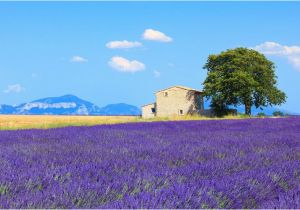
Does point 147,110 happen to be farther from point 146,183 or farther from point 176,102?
point 146,183

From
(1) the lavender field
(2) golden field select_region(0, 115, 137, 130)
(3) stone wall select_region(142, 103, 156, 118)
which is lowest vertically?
(1) the lavender field

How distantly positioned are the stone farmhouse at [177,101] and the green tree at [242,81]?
7.55 feet

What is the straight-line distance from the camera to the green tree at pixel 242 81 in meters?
44.3

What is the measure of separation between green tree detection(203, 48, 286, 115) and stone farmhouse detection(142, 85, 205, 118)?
230cm

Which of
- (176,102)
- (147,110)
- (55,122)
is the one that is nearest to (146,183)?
(55,122)

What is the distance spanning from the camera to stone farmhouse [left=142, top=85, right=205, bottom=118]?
47875 millimetres

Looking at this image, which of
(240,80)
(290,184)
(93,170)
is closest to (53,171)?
(93,170)

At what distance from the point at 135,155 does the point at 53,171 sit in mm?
2188

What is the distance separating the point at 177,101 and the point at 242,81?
706cm

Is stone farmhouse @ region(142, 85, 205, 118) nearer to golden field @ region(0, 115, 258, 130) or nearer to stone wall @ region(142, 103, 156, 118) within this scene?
stone wall @ region(142, 103, 156, 118)

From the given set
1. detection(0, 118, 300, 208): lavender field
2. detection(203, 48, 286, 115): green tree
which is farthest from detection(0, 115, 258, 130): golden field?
detection(0, 118, 300, 208): lavender field

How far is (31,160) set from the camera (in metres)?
5.92

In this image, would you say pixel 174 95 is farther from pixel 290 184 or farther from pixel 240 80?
pixel 290 184

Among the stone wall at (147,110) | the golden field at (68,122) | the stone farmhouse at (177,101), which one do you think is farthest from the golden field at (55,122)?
the stone wall at (147,110)
